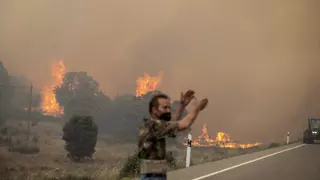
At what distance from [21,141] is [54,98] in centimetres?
1026

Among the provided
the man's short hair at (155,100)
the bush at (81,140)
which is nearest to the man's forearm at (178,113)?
the man's short hair at (155,100)

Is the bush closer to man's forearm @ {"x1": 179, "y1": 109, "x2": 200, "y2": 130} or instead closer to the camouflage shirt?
the camouflage shirt

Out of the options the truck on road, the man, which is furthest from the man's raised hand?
the truck on road

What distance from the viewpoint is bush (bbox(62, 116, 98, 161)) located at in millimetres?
56438

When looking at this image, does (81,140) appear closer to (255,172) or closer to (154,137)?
(255,172)

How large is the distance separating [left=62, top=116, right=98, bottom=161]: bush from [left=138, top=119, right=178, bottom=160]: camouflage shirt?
53.4 m

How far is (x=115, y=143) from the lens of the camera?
78938mm

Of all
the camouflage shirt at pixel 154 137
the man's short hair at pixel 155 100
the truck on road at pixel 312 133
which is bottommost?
the truck on road at pixel 312 133

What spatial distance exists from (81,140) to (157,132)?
2112 inches

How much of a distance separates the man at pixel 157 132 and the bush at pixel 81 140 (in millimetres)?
53425

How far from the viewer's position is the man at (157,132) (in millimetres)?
2824

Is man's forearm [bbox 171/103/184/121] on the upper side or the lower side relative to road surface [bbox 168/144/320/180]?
upper

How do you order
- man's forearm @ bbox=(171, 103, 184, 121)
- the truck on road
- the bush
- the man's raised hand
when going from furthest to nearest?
the bush < the truck on road < man's forearm @ bbox=(171, 103, 184, 121) < the man's raised hand

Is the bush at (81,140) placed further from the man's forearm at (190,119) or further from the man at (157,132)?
the man's forearm at (190,119)
